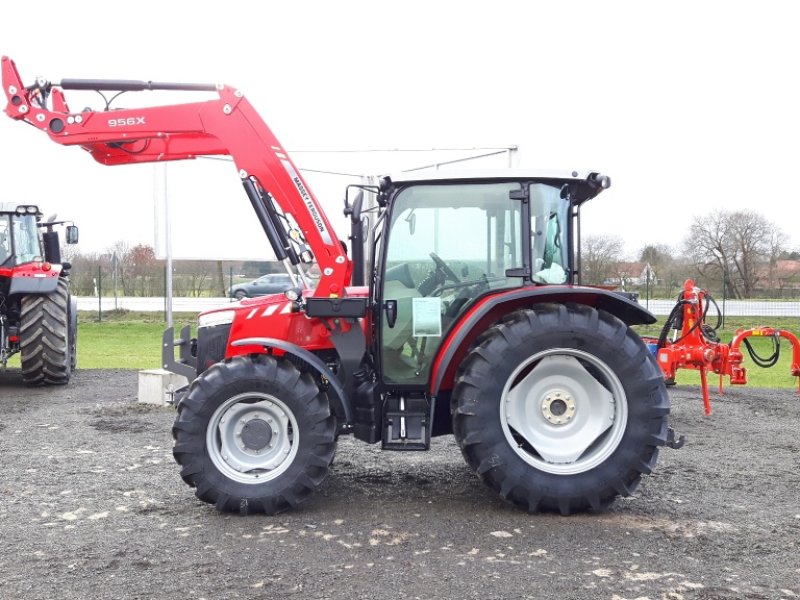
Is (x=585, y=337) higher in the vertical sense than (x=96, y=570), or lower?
higher

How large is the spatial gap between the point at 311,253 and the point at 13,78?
8.15 ft

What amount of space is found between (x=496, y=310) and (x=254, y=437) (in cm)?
171

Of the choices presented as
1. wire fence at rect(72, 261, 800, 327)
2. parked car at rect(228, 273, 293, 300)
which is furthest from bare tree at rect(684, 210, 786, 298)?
parked car at rect(228, 273, 293, 300)

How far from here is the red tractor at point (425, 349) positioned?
16.8 ft

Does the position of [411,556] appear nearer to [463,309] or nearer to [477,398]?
[477,398]

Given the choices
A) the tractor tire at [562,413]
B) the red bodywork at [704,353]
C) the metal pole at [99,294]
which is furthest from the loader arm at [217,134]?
the metal pole at [99,294]

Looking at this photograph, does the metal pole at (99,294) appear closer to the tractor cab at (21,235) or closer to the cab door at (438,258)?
the tractor cab at (21,235)

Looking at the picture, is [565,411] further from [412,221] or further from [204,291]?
[204,291]

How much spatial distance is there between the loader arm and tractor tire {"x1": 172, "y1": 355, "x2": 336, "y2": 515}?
771 millimetres

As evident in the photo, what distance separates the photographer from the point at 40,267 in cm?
1215

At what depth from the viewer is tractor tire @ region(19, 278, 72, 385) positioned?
455 inches

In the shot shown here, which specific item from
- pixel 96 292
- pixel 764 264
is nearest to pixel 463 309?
pixel 96 292

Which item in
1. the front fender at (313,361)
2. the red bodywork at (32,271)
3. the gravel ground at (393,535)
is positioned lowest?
the gravel ground at (393,535)

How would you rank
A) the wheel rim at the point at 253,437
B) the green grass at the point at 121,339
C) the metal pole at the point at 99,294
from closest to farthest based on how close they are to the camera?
the wheel rim at the point at 253,437 → the green grass at the point at 121,339 → the metal pole at the point at 99,294
